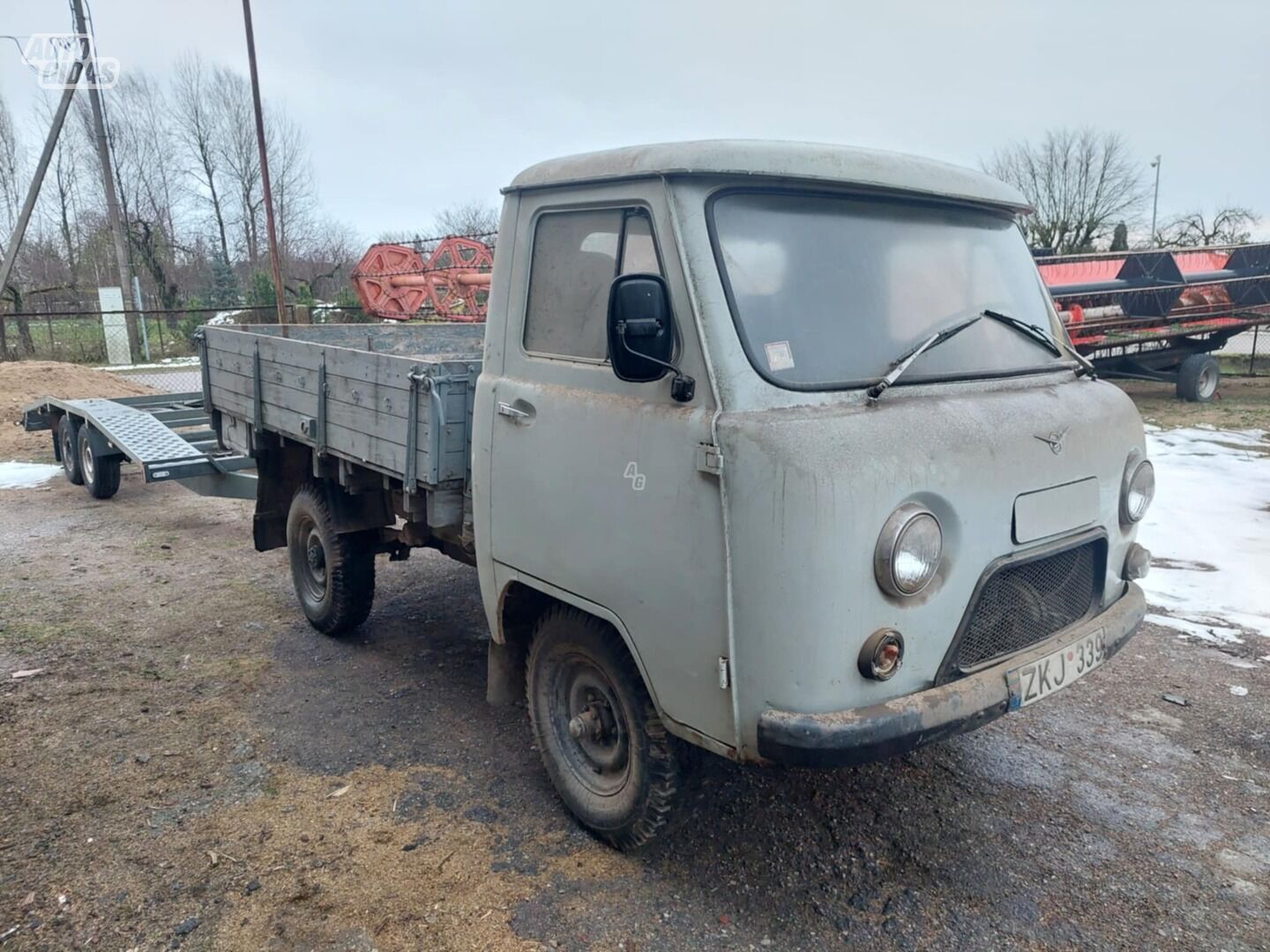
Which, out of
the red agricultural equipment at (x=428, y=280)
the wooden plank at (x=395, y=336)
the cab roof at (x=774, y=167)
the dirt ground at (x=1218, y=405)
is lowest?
the dirt ground at (x=1218, y=405)

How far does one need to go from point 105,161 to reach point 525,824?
20.9 meters

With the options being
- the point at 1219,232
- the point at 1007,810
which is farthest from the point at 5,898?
the point at 1219,232

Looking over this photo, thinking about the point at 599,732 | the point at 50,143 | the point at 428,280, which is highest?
the point at 50,143

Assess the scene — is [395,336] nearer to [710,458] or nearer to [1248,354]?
[710,458]

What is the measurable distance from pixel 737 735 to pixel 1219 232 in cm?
2667

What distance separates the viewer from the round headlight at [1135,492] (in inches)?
123

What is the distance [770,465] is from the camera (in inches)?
91.4

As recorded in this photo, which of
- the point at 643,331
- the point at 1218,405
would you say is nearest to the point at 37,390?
the point at 643,331

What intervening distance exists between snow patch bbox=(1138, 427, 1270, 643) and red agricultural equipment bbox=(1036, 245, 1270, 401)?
401 centimetres

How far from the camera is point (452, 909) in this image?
9.40ft

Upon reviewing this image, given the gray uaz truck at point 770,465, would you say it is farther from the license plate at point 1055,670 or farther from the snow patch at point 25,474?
the snow patch at point 25,474

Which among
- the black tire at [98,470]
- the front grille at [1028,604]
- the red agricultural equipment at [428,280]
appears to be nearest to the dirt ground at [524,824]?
the front grille at [1028,604]

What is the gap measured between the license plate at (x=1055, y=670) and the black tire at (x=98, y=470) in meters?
8.75

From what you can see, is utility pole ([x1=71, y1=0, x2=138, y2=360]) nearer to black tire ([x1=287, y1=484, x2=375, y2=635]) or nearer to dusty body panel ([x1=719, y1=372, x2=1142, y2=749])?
black tire ([x1=287, y1=484, x2=375, y2=635])
